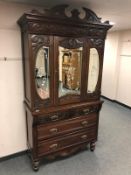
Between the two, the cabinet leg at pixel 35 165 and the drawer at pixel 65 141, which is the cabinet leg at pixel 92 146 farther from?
the cabinet leg at pixel 35 165

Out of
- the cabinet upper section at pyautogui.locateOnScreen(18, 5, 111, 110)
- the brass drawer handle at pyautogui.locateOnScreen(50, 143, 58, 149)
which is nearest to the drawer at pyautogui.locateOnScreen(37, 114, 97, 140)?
the brass drawer handle at pyautogui.locateOnScreen(50, 143, 58, 149)

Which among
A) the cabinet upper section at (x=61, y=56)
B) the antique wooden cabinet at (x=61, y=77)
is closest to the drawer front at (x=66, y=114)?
the antique wooden cabinet at (x=61, y=77)

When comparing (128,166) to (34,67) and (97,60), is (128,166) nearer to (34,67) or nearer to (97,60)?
(97,60)

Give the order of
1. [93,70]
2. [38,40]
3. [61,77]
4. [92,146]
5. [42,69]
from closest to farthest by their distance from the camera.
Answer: [38,40] → [42,69] → [61,77] → [93,70] → [92,146]

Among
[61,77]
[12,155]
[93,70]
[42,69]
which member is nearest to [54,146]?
[12,155]

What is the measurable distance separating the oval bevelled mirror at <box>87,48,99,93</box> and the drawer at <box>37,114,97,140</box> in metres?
0.45

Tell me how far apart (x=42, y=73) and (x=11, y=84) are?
54cm

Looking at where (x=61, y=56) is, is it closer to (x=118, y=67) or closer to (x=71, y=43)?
(x=71, y=43)

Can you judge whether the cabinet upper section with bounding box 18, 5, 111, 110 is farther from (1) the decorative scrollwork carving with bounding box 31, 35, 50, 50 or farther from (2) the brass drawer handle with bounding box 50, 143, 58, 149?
(2) the brass drawer handle with bounding box 50, 143, 58, 149

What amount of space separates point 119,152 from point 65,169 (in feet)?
3.24

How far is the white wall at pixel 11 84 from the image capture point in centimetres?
204

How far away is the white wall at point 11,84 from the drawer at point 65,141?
478 millimetres

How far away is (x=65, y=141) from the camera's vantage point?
2.31 meters

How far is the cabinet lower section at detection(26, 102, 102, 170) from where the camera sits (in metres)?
2.09
